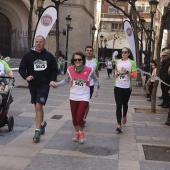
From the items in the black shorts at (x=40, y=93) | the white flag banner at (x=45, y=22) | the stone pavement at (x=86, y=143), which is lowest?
the stone pavement at (x=86, y=143)

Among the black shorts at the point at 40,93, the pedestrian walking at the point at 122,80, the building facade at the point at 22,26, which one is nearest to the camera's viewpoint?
the black shorts at the point at 40,93

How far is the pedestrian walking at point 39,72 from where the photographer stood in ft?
22.9

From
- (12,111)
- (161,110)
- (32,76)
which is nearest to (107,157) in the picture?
(32,76)

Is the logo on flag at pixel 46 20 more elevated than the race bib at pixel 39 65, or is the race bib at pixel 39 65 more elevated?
the logo on flag at pixel 46 20

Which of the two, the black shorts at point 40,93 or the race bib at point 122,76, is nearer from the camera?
the black shorts at point 40,93

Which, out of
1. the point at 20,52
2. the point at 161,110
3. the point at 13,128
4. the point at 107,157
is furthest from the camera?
the point at 20,52

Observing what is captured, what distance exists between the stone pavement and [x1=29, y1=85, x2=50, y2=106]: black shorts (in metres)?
0.75

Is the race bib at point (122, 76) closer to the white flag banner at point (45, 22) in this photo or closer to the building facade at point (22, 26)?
the white flag banner at point (45, 22)

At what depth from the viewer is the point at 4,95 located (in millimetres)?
7426

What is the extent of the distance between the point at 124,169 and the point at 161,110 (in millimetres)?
6663

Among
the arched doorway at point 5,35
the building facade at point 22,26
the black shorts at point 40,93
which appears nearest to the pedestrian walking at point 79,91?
the black shorts at point 40,93

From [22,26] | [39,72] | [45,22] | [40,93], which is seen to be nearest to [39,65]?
[39,72]

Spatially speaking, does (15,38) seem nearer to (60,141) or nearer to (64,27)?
(64,27)

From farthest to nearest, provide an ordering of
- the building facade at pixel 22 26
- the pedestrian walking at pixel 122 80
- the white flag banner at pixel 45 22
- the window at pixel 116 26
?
the window at pixel 116 26 → the building facade at pixel 22 26 → the white flag banner at pixel 45 22 → the pedestrian walking at pixel 122 80
